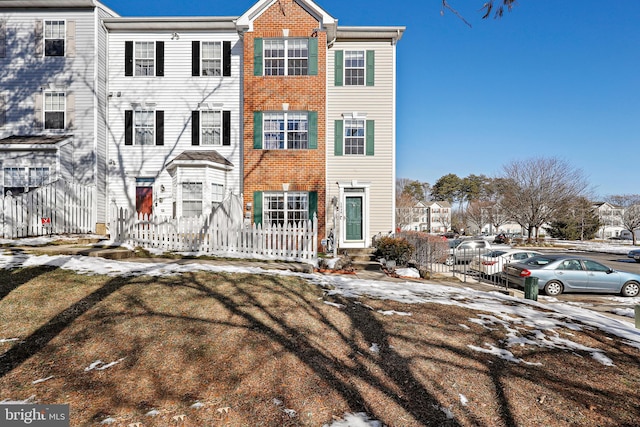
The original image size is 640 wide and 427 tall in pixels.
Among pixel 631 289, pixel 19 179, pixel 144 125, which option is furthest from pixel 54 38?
pixel 631 289

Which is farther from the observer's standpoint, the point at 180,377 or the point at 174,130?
the point at 174,130

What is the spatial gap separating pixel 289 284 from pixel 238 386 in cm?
382

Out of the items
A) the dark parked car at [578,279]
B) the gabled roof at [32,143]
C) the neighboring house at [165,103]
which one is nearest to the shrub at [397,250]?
the dark parked car at [578,279]

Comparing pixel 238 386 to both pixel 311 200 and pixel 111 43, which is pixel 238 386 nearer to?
pixel 311 200

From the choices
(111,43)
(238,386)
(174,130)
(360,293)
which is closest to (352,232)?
(360,293)

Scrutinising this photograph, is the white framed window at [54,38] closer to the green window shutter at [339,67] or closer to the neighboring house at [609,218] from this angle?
the green window shutter at [339,67]

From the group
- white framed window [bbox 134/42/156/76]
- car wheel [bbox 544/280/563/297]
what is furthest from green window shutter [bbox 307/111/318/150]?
car wheel [bbox 544/280/563/297]

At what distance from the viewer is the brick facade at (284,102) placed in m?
14.7

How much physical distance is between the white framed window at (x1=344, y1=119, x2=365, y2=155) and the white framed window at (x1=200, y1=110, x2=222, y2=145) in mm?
5824

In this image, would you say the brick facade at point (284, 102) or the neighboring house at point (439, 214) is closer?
the brick facade at point (284, 102)

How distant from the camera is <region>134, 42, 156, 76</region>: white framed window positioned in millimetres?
15898

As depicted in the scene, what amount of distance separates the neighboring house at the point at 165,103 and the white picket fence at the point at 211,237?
4.77 meters

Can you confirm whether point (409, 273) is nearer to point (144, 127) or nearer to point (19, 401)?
point (19, 401)

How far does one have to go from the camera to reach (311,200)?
14.6 meters
